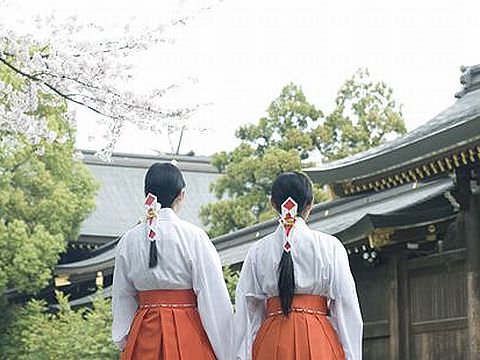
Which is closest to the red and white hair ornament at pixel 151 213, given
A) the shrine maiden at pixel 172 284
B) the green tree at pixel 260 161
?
the shrine maiden at pixel 172 284

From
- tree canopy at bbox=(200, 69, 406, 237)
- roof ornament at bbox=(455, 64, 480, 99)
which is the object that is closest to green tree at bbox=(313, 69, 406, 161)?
tree canopy at bbox=(200, 69, 406, 237)

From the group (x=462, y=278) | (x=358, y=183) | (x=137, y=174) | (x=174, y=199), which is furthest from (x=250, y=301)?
(x=137, y=174)

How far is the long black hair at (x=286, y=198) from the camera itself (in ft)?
17.4

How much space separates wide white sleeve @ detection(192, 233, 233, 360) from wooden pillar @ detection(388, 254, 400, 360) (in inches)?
285

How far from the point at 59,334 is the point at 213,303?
11560 millimetres

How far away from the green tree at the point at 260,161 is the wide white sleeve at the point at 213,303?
635 inches

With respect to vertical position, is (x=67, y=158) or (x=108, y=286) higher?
(x=67, y=158)

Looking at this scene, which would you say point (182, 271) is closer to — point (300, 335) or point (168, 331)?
point (168, 331)

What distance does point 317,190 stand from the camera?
71.8ft

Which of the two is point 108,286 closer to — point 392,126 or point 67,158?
point 67,158

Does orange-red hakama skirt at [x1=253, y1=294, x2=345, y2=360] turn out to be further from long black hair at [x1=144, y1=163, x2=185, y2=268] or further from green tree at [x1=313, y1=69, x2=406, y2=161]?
green tree at [x1=313, y1=69, x2=406, y2=161]

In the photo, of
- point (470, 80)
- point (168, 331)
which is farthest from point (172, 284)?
point (470, 80)

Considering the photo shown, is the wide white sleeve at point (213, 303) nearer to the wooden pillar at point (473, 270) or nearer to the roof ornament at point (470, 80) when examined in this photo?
the wooden pillar at point (473, 270)

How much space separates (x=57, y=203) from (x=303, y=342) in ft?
46.9
